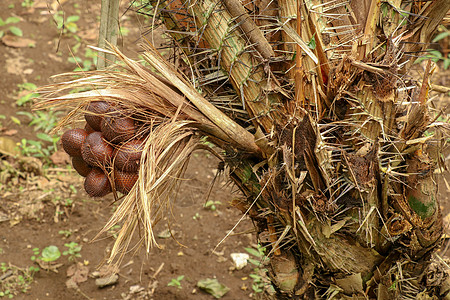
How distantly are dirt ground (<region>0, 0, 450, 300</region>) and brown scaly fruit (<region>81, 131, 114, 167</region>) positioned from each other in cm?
77

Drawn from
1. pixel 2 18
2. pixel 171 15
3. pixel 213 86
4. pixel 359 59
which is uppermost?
pixel 2 18

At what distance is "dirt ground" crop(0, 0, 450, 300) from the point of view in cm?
269

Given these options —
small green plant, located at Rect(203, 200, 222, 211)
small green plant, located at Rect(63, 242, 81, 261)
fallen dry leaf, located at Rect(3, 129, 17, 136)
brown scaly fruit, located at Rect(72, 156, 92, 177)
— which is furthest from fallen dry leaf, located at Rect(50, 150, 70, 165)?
brown scaly fruit, located at Rect(72, 156, 92, 177)

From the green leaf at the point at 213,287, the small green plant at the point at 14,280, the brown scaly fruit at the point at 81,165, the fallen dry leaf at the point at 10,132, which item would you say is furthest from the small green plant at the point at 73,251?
the brown scaly fruit at the point at 81,165

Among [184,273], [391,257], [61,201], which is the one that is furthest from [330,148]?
[61,201]

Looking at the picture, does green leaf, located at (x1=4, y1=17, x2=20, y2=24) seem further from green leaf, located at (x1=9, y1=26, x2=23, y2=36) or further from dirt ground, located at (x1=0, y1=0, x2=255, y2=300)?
dirt ground, located at (x1=0, y1=0, x2=255, y2=300)

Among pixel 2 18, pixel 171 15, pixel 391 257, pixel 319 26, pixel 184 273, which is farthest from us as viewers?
pixel 2 18

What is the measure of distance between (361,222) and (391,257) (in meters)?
0.25

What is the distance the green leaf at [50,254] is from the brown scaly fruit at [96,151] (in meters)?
1.41

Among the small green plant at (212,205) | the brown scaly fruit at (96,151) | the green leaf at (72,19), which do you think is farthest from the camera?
the green leaf at (72,19)

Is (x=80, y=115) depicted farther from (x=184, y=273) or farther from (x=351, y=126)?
(x=184, y=273)

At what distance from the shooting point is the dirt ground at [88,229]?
8.81ft

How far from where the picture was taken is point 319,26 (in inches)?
61.1

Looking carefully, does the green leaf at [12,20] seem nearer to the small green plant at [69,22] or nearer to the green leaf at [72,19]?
the small green plant at [69,22]
